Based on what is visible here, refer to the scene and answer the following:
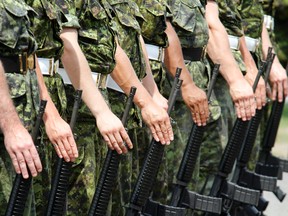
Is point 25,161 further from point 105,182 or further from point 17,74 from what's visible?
point 105,182

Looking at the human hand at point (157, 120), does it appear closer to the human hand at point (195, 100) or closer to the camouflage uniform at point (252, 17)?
the human hand at point (195, 100)

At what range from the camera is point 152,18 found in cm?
854

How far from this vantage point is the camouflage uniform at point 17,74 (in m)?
6.48

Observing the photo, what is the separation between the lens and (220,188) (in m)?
10.3

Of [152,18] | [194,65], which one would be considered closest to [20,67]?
[152,18]

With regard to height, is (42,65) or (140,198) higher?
(42,65)

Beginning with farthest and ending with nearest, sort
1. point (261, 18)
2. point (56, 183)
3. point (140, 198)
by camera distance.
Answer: point (261, 18), point (140, 198), point (56, 183)

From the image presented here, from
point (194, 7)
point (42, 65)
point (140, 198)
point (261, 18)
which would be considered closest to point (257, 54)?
point (261, 18)

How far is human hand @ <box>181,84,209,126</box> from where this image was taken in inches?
355

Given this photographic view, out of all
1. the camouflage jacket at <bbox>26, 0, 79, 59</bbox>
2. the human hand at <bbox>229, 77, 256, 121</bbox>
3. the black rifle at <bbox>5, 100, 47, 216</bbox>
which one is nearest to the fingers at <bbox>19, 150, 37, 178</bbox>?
the black rifle at <bbox>5, 100, 47, 216</bbox>

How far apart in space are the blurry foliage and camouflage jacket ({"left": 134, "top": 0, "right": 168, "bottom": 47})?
1116 centimetres

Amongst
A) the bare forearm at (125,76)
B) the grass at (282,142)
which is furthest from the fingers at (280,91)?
the grass at (282,142)

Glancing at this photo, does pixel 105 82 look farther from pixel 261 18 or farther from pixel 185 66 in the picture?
pixel 261 18

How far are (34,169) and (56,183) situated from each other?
0.89 meters
